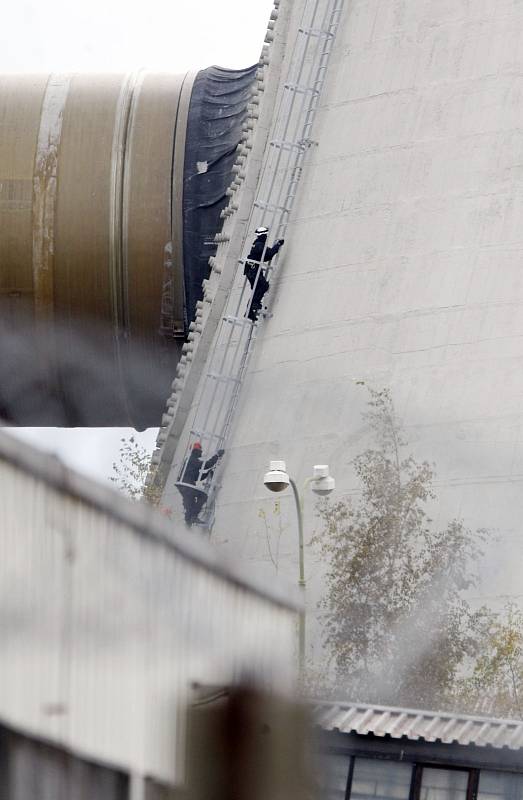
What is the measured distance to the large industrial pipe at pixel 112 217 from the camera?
1745 inches

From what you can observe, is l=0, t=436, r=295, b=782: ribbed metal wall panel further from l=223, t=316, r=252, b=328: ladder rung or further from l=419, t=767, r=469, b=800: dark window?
l=223, t=316, r=252, b=328: ladder rung

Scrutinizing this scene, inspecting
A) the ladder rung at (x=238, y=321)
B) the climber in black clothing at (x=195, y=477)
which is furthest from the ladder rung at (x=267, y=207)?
the climber in black clothing at (x=195, y=477)

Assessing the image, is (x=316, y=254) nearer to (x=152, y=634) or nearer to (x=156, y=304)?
(x=156, y=304)

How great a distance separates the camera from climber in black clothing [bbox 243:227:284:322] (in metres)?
33.1

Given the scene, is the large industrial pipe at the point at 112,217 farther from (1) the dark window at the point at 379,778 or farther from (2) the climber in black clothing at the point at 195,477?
(1) the dark window at the point at 379,778

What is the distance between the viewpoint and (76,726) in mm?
7270

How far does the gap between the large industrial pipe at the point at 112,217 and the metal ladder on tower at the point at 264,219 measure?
7894 mm

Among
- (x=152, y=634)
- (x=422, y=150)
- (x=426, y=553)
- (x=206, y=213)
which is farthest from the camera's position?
(x=206, y=213)

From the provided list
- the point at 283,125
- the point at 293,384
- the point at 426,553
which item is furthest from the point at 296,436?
the point at 283,125

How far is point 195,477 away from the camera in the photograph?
1256 inches

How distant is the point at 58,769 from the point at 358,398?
2245cm

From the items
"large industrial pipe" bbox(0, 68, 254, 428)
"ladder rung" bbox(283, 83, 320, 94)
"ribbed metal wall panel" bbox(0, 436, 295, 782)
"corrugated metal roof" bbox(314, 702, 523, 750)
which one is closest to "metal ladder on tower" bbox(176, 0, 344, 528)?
"ladder rung" bbox(283, 83, 320, 94)

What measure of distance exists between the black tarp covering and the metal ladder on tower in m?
7.40

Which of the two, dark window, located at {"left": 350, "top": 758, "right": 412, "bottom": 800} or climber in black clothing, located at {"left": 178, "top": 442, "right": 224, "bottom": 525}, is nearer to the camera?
dark window, located at {"left": 350, "top": 758, "right": 412, "bottom": 800}
